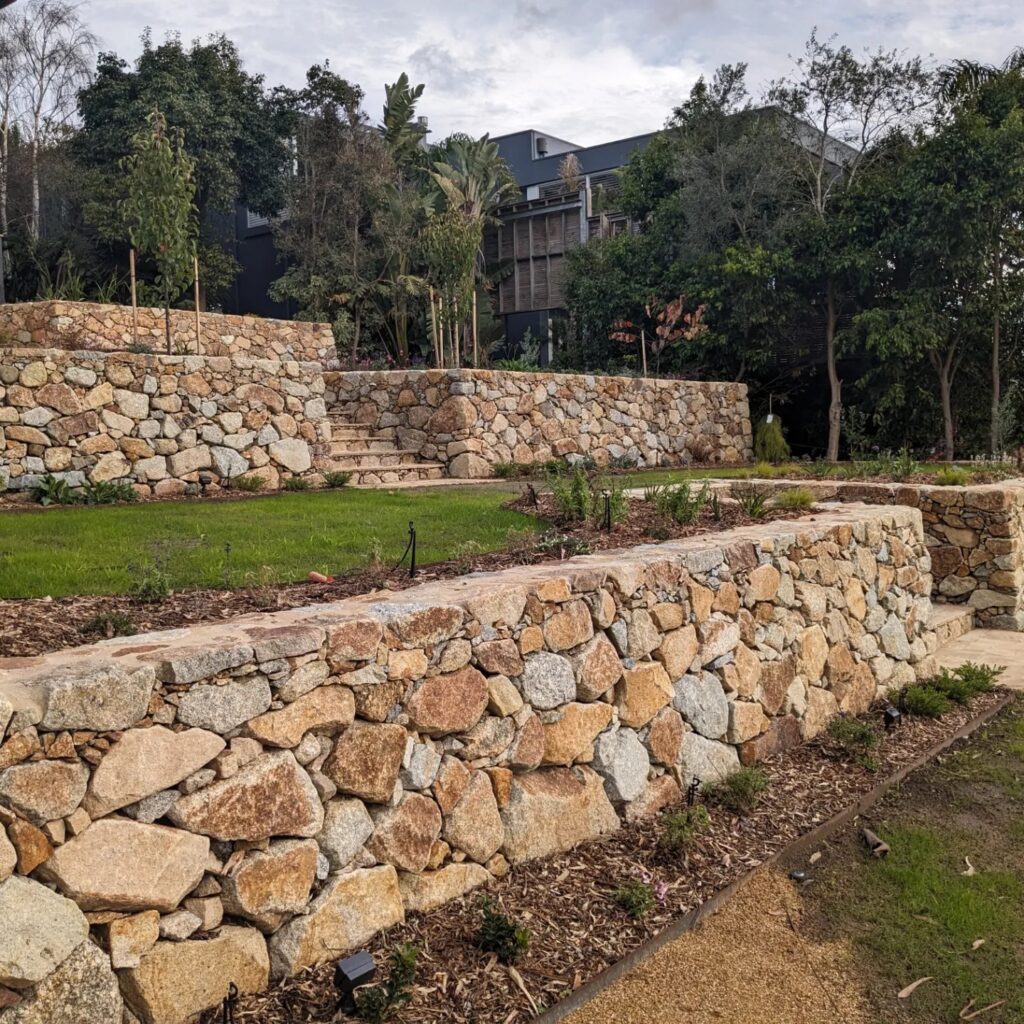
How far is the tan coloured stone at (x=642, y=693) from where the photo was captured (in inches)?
156

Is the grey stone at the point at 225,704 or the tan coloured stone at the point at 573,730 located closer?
the grey stone at the point at 225,704

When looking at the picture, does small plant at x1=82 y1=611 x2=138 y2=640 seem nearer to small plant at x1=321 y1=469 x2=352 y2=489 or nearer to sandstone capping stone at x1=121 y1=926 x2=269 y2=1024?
sandstone capping stone at x1=121 y1=926 x2=269 y2=1024

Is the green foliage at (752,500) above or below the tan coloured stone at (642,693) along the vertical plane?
above

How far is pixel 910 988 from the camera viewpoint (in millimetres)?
3074

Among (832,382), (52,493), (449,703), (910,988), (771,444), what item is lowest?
(910,988)

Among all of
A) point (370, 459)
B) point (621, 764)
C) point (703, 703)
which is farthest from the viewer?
point (370, 459)

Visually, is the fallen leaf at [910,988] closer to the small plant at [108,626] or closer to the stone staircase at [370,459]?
the small plant at [108,626]

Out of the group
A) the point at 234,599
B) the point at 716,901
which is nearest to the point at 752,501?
the point at 716,901

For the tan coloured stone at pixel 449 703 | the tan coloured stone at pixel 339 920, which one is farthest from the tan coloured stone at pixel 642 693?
the tan coloured stone at pixel 339 920

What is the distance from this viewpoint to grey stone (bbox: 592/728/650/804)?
12.6 ft

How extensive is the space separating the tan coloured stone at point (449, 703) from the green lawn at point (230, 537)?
1418 millimetres

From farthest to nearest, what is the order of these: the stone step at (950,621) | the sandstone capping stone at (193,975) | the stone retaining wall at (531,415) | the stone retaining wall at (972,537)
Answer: the stone retaining wall at (531,415)
the stone retaining wall at (972,537)
the stone step at (950,621)
the sandstone capping stone at (193,975)

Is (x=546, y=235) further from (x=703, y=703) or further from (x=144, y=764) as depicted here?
(x=144, y=764)

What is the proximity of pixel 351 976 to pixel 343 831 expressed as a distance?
1.35ft
